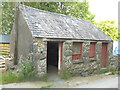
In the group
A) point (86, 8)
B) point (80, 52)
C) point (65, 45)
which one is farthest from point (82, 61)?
point (86, 8)

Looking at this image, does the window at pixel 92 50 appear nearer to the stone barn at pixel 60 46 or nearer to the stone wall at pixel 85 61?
the stone barn at pixel 60 46

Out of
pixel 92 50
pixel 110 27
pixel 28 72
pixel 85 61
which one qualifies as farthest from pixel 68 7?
pixel 28 72

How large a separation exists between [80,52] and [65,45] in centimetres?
170

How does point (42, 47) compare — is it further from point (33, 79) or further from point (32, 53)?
point (33, 79)

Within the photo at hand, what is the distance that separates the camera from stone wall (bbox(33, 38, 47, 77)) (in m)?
5.70

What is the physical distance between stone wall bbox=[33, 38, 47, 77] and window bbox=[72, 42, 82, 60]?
2.56 m

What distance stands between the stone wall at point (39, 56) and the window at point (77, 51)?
2.56 meters

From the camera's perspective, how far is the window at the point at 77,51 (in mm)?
7464

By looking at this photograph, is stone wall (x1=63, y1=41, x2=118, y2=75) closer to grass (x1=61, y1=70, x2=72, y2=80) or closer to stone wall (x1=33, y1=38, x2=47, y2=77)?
grass (x1=61, y1=70, x2=72, y2=80)

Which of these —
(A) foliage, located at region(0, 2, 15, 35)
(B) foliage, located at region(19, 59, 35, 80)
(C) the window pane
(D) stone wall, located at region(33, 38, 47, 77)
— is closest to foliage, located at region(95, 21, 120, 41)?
(C) the window pane

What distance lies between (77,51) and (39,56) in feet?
10.5

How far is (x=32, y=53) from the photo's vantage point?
5941mm

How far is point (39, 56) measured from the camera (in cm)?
573

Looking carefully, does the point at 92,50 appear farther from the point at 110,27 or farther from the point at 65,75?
the point at 110,27
